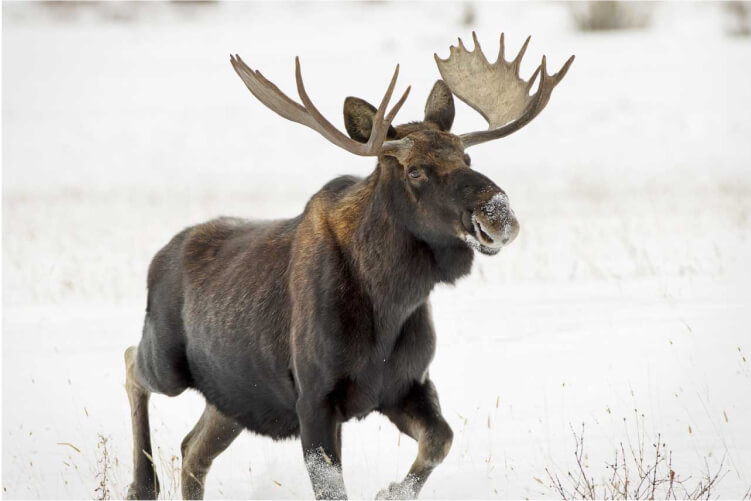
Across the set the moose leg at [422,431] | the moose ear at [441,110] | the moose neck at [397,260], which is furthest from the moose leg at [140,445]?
the moose ear at [441,110]

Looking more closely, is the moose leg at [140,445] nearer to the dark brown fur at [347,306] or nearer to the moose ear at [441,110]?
the dark brown fur at [347,306]

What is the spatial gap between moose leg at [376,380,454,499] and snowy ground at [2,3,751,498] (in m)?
0.70

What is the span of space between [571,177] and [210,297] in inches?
546

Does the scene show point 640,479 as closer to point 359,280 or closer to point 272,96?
point 359,280

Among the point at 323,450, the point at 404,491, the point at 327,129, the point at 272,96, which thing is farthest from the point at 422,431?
the point at 272,96

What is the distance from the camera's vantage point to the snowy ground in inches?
281

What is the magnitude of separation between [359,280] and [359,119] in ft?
2.67

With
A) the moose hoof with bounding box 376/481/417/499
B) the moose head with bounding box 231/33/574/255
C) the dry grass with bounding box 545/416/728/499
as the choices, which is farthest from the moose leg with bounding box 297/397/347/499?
the dry grass with bounding box 545/416/728/499

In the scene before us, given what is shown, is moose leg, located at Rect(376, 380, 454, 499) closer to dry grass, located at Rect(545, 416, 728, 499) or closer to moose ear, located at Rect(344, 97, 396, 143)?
dry grass, located at Rect(545, 416, 728, 499)

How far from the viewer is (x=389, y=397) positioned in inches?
207

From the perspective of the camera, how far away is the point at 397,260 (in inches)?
204

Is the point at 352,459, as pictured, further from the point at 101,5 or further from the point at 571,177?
the point at 101,5

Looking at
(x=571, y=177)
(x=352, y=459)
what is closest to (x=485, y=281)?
(x=352, y=459)

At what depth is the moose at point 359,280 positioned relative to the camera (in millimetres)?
5047
